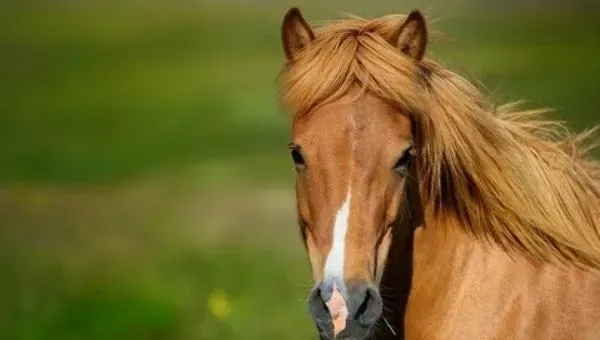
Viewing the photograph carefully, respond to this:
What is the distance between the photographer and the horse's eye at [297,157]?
345 centimetres

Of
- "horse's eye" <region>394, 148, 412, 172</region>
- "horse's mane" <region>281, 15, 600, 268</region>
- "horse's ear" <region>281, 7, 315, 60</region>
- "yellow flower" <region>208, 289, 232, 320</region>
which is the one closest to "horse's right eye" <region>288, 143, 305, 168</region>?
"horse's mane" <region>281, 15, 600, 268</region>

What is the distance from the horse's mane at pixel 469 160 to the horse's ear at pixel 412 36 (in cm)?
4

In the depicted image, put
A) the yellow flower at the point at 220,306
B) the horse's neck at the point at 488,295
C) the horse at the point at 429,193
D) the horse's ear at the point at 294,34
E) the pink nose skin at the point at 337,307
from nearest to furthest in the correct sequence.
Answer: the pink nose skin at the point at 337,307, the horse at the point at 429,193, the horse's neck at the point at 488,295, the horse's ear at the point at 294,34, the yellow flower at the point at 220,306

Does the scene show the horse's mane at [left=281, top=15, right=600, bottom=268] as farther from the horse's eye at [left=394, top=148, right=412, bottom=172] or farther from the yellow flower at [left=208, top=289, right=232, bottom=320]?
the yellow flower at [left=208, top=289, right=232, bottom=320]

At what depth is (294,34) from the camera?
3.71 m

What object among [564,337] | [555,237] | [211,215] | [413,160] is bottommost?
[211,215]

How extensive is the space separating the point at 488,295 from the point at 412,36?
0.80m

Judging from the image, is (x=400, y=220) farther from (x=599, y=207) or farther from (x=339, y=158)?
(x=599, y=207)

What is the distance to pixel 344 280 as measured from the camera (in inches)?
126

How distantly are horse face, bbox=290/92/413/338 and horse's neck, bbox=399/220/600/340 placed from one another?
11.1 inches

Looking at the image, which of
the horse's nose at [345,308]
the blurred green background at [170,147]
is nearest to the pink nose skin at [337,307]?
the horse's nose at [345,308]

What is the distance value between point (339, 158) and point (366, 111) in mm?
173

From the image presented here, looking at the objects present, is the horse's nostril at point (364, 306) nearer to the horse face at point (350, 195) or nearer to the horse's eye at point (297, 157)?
the horse face at point (350, 195)

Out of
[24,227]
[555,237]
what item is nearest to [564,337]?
[555,237]
